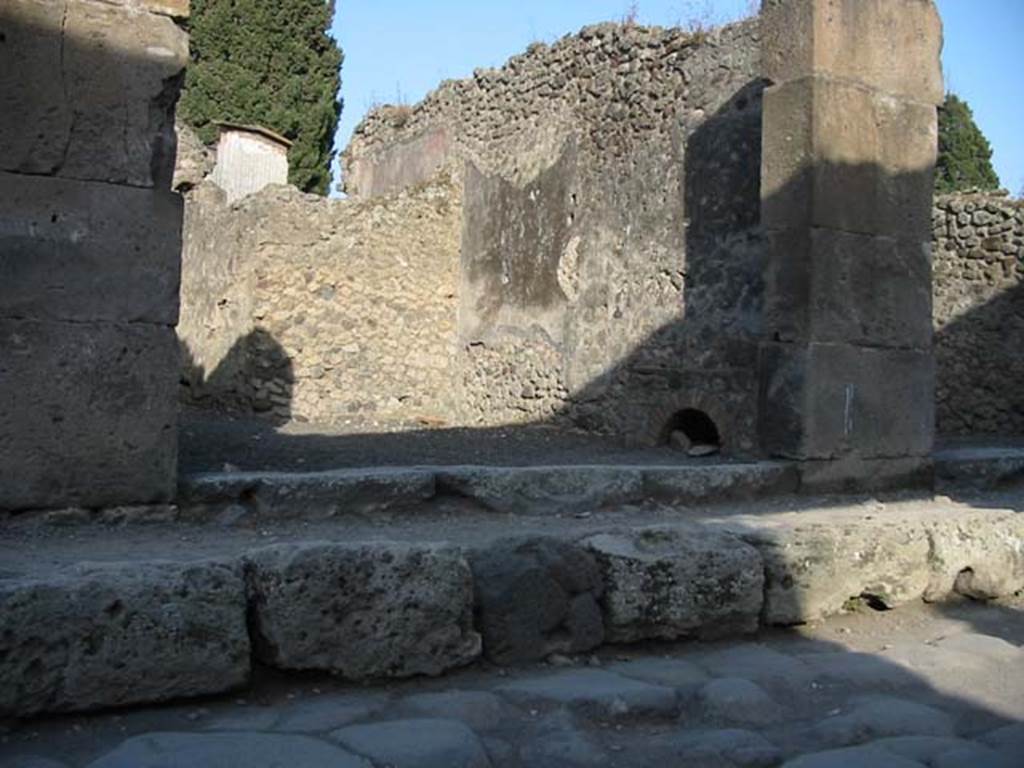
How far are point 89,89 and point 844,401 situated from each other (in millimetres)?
4171

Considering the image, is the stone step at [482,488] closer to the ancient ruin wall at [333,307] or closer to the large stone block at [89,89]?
the large stone block at [89,89]

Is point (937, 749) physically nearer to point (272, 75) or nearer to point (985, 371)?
point (985, 371)

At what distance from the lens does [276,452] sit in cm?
598

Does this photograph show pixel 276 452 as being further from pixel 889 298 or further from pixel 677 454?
pixel 889 298

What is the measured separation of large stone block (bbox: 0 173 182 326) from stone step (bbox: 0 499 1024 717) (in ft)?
2.75

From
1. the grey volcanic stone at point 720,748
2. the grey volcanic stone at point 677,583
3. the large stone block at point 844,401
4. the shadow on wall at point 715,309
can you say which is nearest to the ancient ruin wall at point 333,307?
the shadow on wall at point 715,309

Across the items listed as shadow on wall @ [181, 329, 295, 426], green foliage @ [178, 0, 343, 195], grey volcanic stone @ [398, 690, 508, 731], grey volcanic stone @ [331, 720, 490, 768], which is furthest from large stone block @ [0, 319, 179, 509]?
green foliage @ [178, 0, 343, 195]

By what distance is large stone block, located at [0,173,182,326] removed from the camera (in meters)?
3.88

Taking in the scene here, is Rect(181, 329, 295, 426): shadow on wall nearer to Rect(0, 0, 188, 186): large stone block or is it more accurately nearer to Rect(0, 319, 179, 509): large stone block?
Rect(0, 319, 179, 509): large stone block

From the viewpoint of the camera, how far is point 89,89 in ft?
13.3

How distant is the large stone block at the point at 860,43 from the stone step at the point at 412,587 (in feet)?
8.74

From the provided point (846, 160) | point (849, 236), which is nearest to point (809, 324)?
point (849, 236)

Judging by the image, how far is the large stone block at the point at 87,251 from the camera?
3885mm

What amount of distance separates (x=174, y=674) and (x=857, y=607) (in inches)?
112
